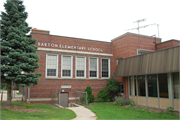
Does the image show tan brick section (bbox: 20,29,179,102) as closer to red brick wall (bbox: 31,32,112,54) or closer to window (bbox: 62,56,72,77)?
red brick wall (bbox: 31,32,112,54)

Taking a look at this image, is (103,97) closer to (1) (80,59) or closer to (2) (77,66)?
(2) (77,66)

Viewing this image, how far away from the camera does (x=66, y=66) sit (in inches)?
744

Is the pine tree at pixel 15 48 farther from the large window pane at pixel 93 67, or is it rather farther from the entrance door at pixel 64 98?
the large window pane at pixel 93 67

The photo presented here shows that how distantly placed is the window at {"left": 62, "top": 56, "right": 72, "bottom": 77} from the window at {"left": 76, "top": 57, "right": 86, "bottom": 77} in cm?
94

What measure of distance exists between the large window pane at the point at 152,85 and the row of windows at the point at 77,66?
23.5 feet

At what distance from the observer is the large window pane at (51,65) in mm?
17969

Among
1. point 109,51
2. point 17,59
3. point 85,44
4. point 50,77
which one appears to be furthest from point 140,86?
point 17,59

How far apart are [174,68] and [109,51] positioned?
11.0 metres

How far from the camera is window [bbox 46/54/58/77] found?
17938 mm

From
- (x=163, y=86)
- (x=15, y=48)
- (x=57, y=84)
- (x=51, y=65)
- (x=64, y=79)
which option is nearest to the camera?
(x=15, y=48)

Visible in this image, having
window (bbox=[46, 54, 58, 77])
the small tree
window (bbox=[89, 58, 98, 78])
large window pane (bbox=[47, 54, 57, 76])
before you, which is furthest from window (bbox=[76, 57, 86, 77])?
the small tree

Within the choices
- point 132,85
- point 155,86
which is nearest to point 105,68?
point 132,85

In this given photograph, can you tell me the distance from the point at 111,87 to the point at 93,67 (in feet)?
11.6

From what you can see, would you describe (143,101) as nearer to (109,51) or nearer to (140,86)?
(140,86)
